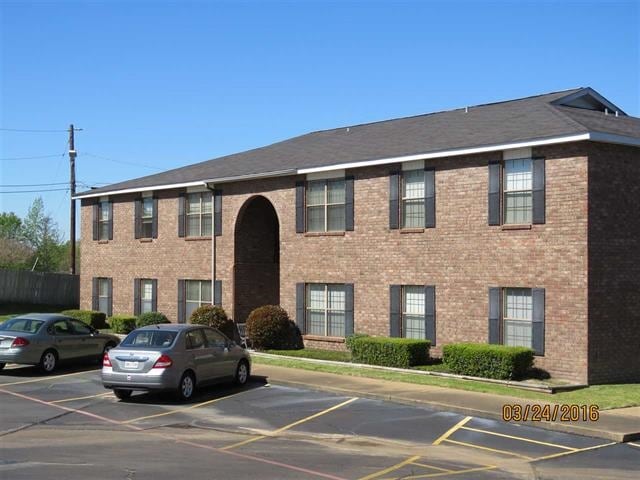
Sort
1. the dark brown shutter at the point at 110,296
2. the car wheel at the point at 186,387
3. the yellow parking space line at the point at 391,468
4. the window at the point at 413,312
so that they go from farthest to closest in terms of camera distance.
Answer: the dark brown shutter at the point at 110,296 < the window at the point at 413,312 < the car wheel at the point at 186,387 < the yellow parking space line at the point at 391,468

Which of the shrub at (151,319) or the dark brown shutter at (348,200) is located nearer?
the dark brown shutter at (348,200)

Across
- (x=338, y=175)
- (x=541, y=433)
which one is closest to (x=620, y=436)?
(x=541, y=433)

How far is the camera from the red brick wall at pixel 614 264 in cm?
1962

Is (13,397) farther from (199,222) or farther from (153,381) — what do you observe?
(199,222)

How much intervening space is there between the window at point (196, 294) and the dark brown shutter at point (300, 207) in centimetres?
525

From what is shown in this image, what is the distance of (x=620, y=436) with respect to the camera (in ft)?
44.5

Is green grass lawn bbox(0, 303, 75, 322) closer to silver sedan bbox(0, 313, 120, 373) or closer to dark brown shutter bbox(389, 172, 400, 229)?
silver sedan bbox(0, 313, 120, 373)

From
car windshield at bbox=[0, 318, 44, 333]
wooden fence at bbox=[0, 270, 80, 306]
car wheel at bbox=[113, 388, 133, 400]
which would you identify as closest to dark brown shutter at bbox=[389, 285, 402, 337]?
car wheel at bbox=[113, 388, 133, 400]

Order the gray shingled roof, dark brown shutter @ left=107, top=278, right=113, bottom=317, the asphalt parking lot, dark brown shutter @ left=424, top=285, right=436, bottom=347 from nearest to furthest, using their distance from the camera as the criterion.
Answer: the asphalt parking lot → the gray shingled roof → dark brown shutter @ left=424, top=285, right=436, bottom=347 → dark brown shutter @ left=107, top=278, right=113, bottom=317

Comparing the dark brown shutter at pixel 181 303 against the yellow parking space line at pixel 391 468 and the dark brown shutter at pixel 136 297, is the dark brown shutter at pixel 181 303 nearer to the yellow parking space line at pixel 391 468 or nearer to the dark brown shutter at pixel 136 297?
the dark brown shutter at pixel 136 297

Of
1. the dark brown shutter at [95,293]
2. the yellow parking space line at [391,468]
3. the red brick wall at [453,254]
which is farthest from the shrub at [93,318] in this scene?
the yellow parking space line at [391,468]

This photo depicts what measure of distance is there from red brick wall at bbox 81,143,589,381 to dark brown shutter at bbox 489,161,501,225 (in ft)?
0.71

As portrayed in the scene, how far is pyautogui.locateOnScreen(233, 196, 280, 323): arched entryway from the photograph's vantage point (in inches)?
1161

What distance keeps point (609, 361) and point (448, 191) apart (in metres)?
5.95
